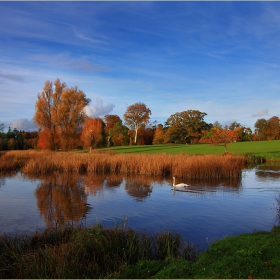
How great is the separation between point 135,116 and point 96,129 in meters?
28.1

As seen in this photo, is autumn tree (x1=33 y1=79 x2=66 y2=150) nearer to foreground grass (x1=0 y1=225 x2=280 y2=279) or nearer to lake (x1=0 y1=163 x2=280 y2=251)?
lake (x1=0 y1=163 x2=280 y2=251)

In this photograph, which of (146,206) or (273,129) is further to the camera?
(273,129)

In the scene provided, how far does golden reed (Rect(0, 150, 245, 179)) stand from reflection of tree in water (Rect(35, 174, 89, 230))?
405 cm

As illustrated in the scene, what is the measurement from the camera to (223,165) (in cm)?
2145

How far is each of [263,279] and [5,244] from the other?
5.17m

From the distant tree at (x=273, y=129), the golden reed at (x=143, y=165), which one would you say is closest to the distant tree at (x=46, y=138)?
the golden reed at (x=143, y=165)

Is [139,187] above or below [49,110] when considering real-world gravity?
below

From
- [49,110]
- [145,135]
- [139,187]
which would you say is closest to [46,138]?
[49,110]

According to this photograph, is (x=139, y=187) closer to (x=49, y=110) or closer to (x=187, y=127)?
(x=49, y=110)

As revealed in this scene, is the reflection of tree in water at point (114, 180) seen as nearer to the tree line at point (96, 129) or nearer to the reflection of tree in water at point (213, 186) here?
the reflection of tree in water at point (213, 186)

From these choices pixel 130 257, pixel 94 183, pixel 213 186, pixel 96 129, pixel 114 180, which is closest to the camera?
pixel 130 257

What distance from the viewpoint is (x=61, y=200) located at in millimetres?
13508

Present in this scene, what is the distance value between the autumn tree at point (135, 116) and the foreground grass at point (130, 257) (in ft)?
231

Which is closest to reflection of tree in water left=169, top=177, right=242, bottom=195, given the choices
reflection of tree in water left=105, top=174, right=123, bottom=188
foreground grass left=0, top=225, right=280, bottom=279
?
reflection of tree in water left=105, top=174, right=123, bottom=188
